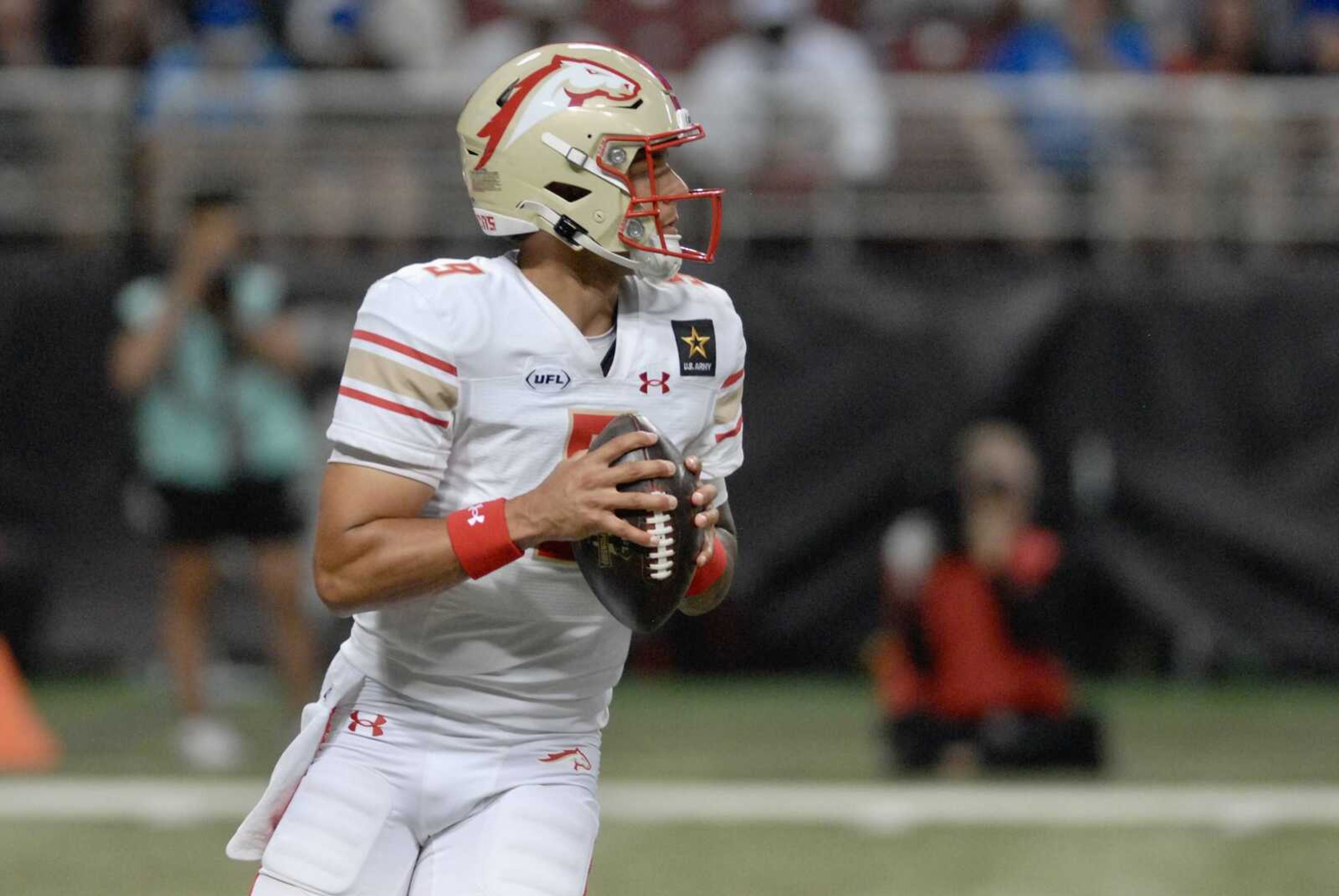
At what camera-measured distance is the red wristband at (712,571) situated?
10.9ft

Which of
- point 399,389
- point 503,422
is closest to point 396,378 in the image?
point 399,389

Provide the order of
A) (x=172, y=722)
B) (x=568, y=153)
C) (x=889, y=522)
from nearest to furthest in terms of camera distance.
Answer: (x=568, y=153), (x=172, y=722), (x=889, y=522)

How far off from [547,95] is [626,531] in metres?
0.74

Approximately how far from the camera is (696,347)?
328 centimetres

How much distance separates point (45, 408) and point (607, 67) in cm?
620

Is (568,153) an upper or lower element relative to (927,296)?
upper

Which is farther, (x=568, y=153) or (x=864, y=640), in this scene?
(x=864, y=640)

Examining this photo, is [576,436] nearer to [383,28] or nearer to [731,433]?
[731,433]

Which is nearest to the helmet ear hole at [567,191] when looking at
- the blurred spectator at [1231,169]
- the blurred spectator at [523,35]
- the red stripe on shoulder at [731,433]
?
the red stripe on shoulder at [731,433]

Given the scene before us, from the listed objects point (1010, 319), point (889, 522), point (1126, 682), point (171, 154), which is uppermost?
point (171, 154)

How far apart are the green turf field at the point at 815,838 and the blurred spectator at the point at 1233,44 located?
3106 millimetres

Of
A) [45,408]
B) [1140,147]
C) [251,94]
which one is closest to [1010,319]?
[1140,147]

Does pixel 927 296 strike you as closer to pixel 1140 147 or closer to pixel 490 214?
pixel 1140 147

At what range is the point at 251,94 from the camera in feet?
29.0
